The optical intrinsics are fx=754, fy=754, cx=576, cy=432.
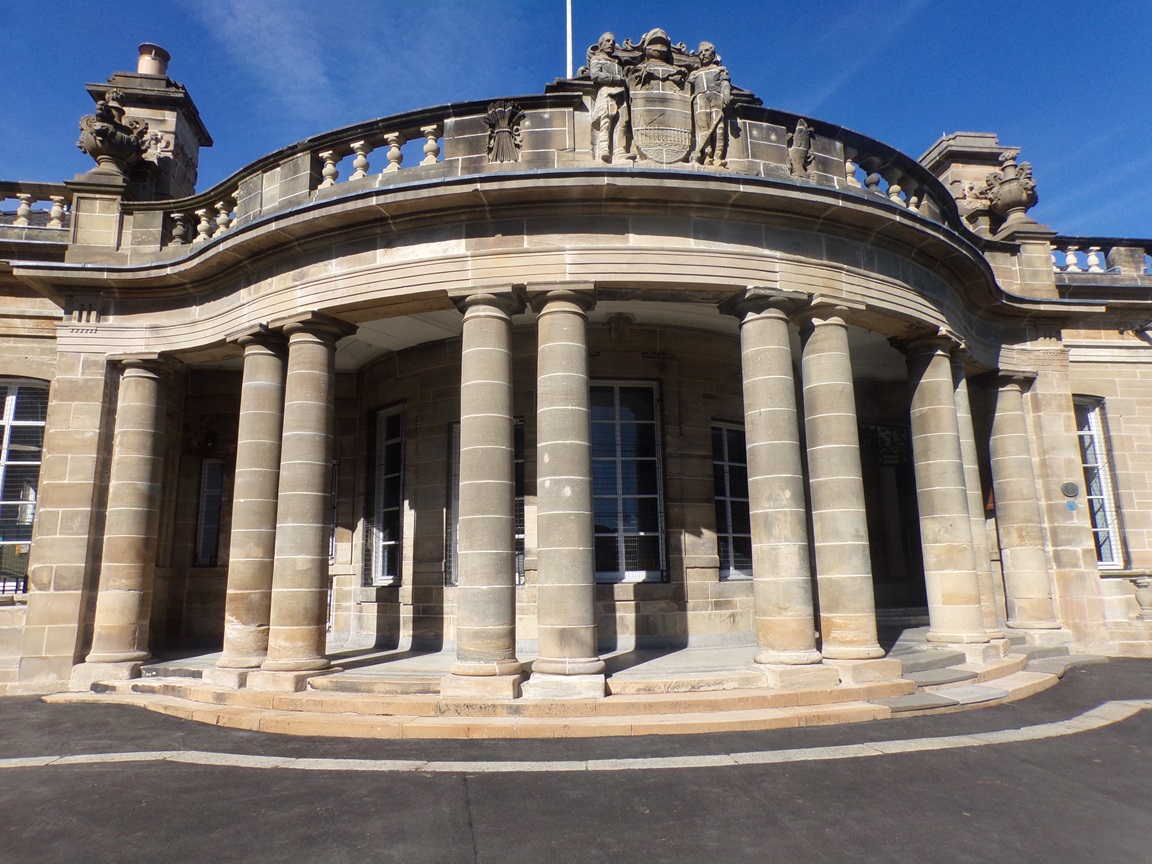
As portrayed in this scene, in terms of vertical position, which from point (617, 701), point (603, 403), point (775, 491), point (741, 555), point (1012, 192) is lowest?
point (617, 701)

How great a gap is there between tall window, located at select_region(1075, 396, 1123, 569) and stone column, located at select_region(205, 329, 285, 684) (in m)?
13.1

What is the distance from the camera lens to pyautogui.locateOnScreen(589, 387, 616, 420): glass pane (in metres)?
11.0

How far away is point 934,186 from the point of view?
34.4 feet

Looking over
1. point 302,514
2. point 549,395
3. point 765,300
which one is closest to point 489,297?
point 549,395

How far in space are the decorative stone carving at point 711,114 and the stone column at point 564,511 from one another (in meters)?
2.14

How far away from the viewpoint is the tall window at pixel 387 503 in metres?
11.6

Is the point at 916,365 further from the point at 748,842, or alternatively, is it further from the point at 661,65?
the point at 748,842

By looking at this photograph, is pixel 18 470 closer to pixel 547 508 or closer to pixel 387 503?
pixel 387 503

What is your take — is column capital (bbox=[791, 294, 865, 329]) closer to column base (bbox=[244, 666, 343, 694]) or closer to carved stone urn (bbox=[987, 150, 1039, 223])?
carved stone urn (bbox=[987, 150, 1039, 223])

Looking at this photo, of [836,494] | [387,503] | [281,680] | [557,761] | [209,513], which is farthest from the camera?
[209,513]

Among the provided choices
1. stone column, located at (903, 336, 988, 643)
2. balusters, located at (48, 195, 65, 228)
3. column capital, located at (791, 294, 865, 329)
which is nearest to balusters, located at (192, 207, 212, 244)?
balusters, located at (48, 195, 65, 228)

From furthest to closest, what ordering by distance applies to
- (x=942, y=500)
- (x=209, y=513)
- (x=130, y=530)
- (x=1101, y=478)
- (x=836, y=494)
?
1. (x=1101, y=478)
2. (x=209, y=513)
3. (x=130, y=530)
4. (x=942, y=500)
5. (x=836, y=494)

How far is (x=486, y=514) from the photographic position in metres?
7.76

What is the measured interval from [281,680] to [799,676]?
17.7ft
